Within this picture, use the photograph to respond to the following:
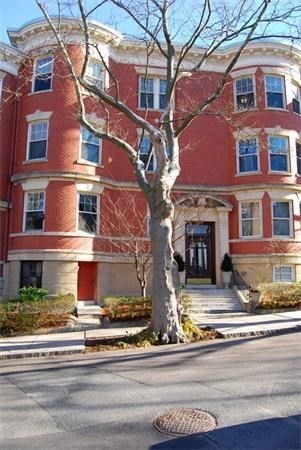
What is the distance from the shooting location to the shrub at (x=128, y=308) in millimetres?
14219

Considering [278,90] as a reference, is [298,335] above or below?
below

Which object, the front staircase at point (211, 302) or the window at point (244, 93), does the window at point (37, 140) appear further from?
the window at point (244, 93)

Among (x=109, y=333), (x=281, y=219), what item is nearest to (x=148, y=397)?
(x=109, y=333)

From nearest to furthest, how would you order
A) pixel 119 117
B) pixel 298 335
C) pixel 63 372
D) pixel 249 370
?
pixel 249 370
pixel 63 372
pixel 298 335
pixel 119 117

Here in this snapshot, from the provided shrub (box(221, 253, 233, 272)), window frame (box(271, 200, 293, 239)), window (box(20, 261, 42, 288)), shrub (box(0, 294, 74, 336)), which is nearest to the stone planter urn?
shrub (box(221, 253, 233, 272))

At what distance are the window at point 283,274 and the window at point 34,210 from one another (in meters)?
11.2

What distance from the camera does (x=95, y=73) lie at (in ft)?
67.7

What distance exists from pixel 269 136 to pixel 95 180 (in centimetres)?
918

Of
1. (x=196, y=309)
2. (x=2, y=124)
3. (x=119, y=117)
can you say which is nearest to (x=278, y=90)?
(x=119, y=117)

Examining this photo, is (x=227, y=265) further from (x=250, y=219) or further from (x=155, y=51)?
(x=155, y=51)

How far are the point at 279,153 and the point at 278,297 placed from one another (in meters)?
8.18

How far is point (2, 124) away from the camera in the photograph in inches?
797

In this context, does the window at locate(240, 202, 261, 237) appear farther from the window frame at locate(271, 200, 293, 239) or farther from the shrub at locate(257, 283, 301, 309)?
the shrub at locate(257, 283, 301, 309)

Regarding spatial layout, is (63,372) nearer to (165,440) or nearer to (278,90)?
(165,440)
